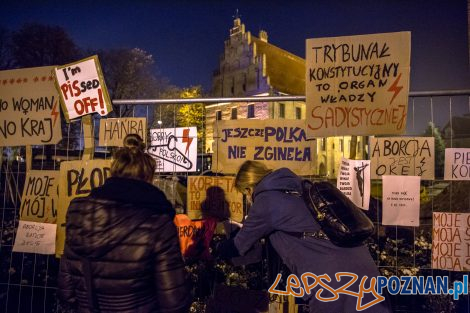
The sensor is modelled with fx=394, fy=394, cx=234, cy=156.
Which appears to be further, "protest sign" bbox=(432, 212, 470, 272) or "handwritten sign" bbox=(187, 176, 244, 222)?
"handwritten sign" bbox=(187, 176, 244, 222)

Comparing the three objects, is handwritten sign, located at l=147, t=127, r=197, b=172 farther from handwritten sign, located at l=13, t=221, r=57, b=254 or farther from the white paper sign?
the white paper sign

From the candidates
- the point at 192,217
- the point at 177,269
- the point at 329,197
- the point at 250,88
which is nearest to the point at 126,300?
the point at 177,269

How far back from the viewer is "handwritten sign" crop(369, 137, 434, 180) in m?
3.72

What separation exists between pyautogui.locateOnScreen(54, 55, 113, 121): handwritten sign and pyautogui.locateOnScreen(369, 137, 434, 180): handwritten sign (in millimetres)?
2736

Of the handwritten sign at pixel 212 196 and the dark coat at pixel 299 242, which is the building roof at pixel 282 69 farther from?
the dark coat at pixel 299 242

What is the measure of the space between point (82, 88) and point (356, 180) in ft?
9.85

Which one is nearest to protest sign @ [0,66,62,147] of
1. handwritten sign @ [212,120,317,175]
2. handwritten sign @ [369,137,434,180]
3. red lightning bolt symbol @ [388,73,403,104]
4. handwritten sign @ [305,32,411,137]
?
handwritten sign @ [212,120,317,175]

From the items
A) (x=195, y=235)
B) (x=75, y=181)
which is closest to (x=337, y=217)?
(x=195, y=235)

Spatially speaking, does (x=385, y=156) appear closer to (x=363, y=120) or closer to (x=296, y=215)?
(x=363, y=120)

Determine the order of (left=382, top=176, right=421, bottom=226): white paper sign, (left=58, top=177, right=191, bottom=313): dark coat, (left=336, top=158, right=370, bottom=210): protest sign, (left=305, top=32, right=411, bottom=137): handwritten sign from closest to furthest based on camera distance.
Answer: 1. (left=58, top=177, right=191, bottom=313): dark coat
2. (left=305, top=32, right=411, bottom=137): handwritten sign
3. (left=382, top=176, right=421, bottom=226): white paper sign
4. (left=336, top=158, right=370, bottom=210): protest sign

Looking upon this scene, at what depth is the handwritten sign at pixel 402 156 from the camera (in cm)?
372

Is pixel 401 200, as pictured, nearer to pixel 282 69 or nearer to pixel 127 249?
pixel 127 249

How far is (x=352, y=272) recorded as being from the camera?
259 cm

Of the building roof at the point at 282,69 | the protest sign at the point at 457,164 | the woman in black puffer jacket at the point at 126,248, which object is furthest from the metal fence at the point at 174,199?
the building roof at the point at 282,69
